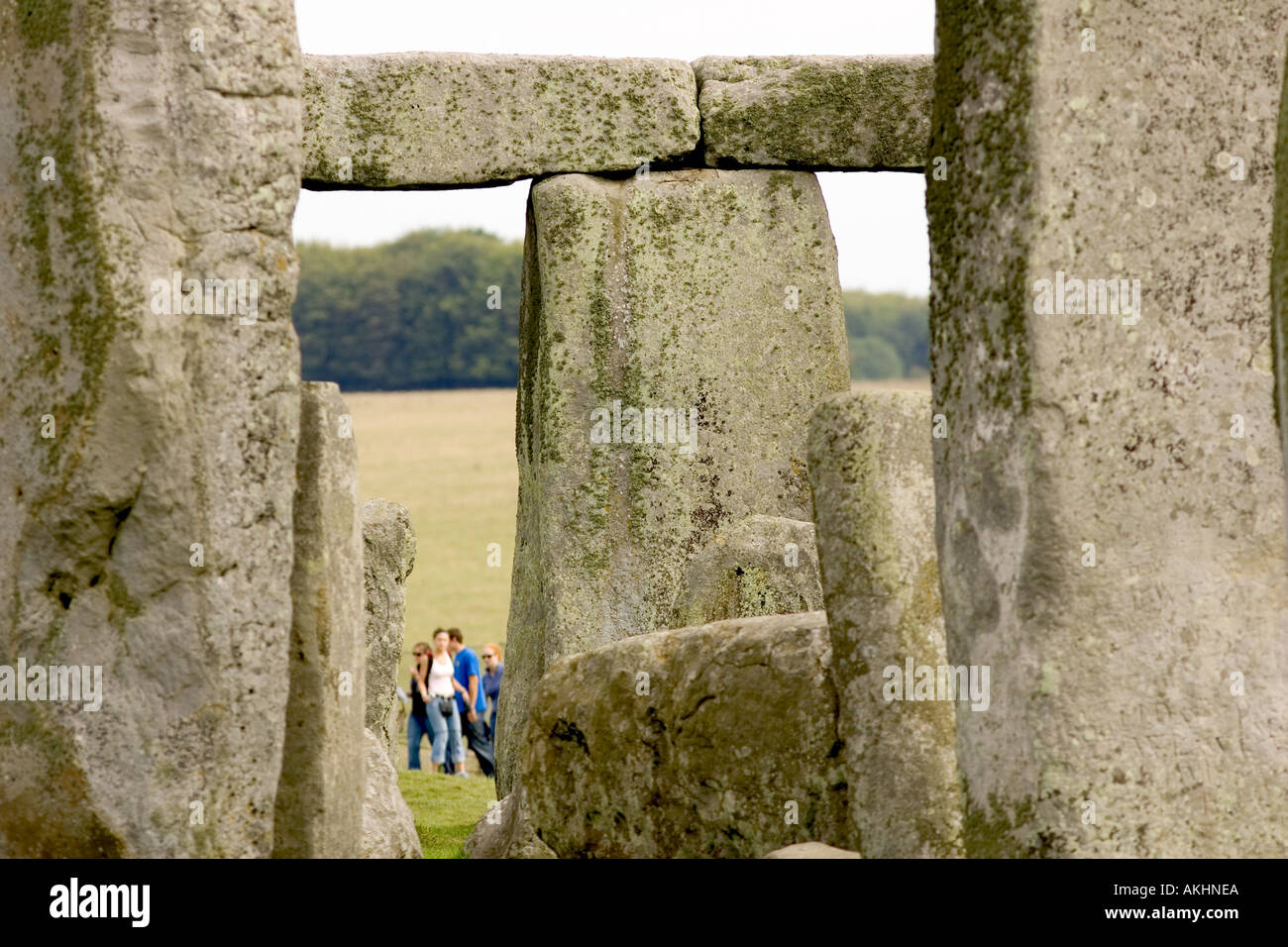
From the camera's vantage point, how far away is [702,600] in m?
9.19

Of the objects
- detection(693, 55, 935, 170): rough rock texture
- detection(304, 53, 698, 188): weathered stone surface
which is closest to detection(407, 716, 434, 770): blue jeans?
detection(304, 53, 698, 188): weathered stone surface

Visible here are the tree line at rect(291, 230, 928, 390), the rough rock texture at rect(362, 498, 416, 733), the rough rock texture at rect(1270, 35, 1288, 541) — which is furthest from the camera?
the tree line at rect(291, 230, 928, 390)

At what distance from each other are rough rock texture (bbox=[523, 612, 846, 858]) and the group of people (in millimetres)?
7144

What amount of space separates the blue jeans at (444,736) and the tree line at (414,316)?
28.3m

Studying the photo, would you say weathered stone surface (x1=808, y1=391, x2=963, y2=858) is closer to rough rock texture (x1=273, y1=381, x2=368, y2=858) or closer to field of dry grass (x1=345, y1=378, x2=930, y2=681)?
rough rock texture (x1=273, y1=381, x2=368, y2=858)

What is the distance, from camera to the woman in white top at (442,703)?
14773 millimetres

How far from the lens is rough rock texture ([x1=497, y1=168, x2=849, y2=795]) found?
37.8 feet

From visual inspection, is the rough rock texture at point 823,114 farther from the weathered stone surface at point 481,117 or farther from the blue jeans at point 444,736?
the blue jeans at point 444,736

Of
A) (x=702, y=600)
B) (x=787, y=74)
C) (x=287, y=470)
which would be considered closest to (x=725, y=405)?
(x=787, y=74)

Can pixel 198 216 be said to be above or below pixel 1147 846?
above

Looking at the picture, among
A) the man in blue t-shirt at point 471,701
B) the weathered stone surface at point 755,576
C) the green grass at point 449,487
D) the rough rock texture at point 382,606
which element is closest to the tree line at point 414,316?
the green grass at point 449,487

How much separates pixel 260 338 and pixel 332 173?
496cm

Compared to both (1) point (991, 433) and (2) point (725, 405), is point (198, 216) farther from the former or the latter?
(2) point (725, 405)

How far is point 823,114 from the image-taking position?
12133mm
